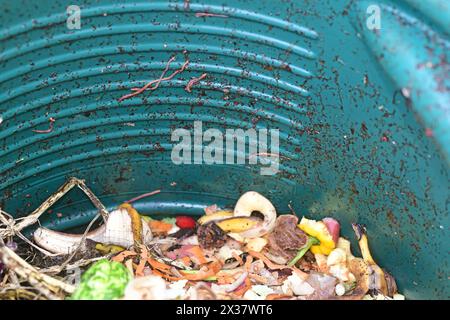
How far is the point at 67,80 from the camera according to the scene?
5.53 ft

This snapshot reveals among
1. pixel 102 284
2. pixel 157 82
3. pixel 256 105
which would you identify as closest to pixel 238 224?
pixel 256 105

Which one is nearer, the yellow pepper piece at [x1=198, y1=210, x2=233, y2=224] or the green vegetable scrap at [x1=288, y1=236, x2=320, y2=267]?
the green vegetable scrap at [x1=288, y1=236, x2=320, y2=267]

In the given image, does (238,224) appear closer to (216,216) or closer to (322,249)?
(216,216)

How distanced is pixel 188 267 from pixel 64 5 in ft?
2.32

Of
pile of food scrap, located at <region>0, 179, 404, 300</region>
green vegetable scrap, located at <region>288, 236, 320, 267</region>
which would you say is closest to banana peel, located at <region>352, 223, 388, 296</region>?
pile of food scrap, located at <region>0, 179, 404, 300</region>

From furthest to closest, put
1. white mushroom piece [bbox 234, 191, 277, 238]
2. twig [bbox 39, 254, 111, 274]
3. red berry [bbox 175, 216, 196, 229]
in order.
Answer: red berry [bbox 175, 216, 196, 229], white mushroom piece [bbox 234, 191, 277, 238], twig [bbox 39, 254, 111, 274]

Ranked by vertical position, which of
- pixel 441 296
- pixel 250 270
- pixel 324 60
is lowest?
pixel 441 296

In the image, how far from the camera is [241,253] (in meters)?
1.92

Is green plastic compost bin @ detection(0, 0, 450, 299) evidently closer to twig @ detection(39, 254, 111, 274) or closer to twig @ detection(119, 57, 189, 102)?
twig @ detection(119, 57, 189, 102)

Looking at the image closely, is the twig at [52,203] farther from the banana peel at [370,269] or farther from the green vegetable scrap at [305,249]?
the banana peel at [370,269]

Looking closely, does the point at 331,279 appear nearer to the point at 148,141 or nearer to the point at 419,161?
the point at 419,161

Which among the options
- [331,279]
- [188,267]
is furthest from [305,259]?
[188,267]

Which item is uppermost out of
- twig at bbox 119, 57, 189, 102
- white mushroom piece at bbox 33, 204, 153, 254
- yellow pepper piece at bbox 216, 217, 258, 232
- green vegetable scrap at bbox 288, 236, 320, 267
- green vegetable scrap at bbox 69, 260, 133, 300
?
twig at bbox 119, 57, 189, 102

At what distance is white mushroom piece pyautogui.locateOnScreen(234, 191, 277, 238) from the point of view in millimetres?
1932
